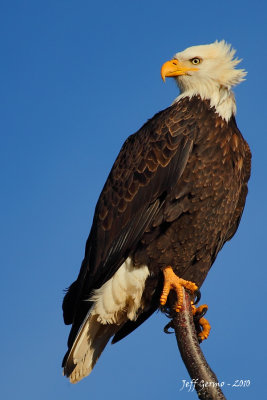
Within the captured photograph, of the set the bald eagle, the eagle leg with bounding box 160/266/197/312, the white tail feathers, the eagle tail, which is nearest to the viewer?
the eagle leg with bounding box 160/266/197/312

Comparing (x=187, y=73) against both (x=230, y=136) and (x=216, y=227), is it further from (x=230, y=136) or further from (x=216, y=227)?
(x=216, y=227)

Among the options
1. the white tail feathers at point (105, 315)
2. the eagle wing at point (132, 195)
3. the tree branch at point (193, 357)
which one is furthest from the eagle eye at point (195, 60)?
the tree branch at point (193, 357)

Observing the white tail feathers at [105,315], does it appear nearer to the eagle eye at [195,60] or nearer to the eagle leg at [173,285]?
the eagle leg at [173,285]

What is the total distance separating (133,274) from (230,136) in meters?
1.50

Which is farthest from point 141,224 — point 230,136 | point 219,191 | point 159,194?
point 230,136

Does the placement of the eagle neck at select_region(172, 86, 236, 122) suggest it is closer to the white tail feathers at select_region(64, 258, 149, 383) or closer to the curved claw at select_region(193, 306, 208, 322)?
the white tail feathers at select_region(64, 258, 149, 383)

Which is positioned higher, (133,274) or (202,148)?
(202,148)

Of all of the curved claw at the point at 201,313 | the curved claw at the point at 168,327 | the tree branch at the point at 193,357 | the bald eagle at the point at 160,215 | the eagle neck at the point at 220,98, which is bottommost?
the tree branch at the point at 193,357

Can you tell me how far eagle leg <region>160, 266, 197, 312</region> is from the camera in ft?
19.7

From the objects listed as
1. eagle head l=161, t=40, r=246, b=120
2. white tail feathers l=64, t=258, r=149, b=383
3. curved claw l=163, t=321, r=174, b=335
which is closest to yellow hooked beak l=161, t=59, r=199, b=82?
eagle head l=161, t=40, r=246, b=120

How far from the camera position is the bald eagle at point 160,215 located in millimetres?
6145

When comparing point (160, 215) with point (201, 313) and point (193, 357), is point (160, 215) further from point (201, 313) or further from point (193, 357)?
point (193, 357)

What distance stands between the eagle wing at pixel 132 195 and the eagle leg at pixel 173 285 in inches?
15.5

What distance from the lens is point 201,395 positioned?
16.3 feet
